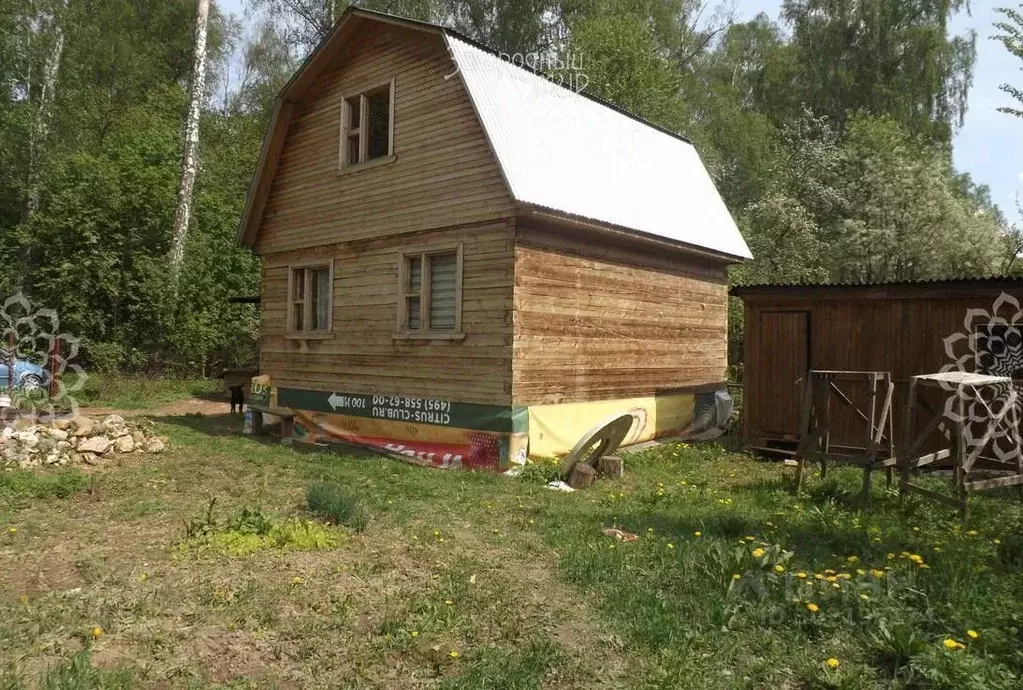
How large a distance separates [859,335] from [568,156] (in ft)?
19.3

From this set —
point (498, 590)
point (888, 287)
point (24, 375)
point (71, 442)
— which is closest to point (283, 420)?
point (71, 442)

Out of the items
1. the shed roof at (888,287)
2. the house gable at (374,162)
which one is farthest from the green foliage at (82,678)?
the shed roof at (888,287)

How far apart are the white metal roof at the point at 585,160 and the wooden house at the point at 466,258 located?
0.20ft

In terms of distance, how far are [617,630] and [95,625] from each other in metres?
3.43

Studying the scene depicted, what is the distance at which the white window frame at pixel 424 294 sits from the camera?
38.6 ft

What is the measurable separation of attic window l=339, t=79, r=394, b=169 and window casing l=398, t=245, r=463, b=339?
2.37 metres

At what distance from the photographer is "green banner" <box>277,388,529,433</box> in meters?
11.1


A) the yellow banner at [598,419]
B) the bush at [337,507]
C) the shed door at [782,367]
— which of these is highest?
the shed door at [782,367]

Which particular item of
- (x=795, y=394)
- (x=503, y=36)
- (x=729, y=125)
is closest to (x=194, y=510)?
(x=795, y=394)

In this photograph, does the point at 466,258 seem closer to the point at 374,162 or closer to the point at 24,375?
the point at 374,162

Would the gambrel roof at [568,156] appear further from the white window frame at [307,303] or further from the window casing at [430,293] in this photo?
the window casing at [430,293]

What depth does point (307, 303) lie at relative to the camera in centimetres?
1490

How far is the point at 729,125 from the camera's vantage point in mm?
38406

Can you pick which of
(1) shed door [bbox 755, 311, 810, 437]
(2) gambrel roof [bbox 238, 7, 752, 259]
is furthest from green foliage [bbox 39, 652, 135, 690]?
(1) shed door [bbox 755, 311, 810, 437]
